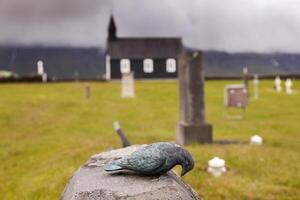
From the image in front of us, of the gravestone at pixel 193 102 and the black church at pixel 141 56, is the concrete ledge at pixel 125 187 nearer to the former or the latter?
the gravestone at pixel 193 102

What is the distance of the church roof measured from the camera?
56969 millimetres

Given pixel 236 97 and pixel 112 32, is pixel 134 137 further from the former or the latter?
pixel 112 32

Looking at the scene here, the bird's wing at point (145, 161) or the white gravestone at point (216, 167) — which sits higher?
the bird's wing at point (145, 161)

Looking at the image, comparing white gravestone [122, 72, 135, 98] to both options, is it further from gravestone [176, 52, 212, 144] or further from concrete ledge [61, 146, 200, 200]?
concrete ledge [61, 146, 200, 200]

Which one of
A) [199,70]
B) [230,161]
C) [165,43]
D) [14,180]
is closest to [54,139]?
[14,180]

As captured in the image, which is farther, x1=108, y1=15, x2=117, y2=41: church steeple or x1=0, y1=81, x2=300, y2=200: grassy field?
x1=108, y1=15, x2=117, y2=41: church steeple

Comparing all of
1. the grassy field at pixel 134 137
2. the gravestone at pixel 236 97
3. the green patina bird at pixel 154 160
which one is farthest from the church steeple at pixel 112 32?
the green patina bird at pixel 154 160

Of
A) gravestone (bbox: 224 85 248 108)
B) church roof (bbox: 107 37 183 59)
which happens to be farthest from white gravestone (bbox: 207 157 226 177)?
church roof (bbox: 107 37 183 59)

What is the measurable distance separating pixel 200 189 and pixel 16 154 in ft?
23.5

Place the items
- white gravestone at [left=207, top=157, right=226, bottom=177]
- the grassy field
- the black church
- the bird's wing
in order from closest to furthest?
1. the bird's wing
2. the grassy field
3. white gravestone at [left=207, top=157, right=226, bottom=177]
4. the black church

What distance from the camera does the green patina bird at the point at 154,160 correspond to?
4.29 m

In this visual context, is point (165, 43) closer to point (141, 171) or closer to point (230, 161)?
point (230, 161)

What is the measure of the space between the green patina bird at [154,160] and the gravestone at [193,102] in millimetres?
8086

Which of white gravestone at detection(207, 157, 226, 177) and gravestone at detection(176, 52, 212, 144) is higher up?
gravestone at detection(176, 52, 212, 144)
